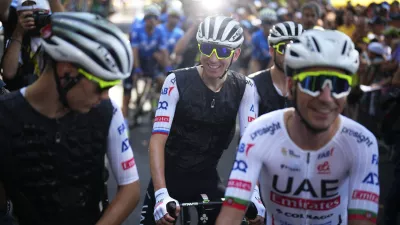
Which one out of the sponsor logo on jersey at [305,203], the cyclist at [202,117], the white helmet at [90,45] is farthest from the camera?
the cyclist at [202,117]

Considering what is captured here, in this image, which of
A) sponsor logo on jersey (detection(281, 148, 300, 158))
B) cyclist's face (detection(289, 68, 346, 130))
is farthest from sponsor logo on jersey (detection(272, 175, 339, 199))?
cyclist's face (detection(289, 68, 346, 130))

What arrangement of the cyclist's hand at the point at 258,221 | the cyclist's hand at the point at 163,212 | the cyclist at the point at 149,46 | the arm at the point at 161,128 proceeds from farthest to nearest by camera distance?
the cyclist at the point at 149,46 < the arm at the point at 161,128 < the cyclist's hand at the point at 258,221 < the cyclist's hand at the point at 163,212

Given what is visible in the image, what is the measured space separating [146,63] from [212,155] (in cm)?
936

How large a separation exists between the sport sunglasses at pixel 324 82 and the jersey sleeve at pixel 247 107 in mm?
1973

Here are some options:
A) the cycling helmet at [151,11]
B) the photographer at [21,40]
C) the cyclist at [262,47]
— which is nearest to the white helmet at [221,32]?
the photographer at [21,40]

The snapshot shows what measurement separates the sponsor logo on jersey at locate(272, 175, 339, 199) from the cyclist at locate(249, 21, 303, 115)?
7.32ft

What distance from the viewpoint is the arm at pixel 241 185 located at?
365cm

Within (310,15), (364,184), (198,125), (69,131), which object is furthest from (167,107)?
(310,15)

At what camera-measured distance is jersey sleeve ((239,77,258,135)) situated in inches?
218

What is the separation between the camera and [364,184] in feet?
11.9

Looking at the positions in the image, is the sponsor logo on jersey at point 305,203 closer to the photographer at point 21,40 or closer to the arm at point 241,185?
the arm at point 241,185

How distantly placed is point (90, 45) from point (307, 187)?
4.60 ft

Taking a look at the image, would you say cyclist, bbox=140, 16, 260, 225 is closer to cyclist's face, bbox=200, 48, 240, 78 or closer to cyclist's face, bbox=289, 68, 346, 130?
cyclist's face, bbox=200, 48, 240, 78

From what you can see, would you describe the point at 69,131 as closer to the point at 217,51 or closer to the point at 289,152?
the point at 289,152
